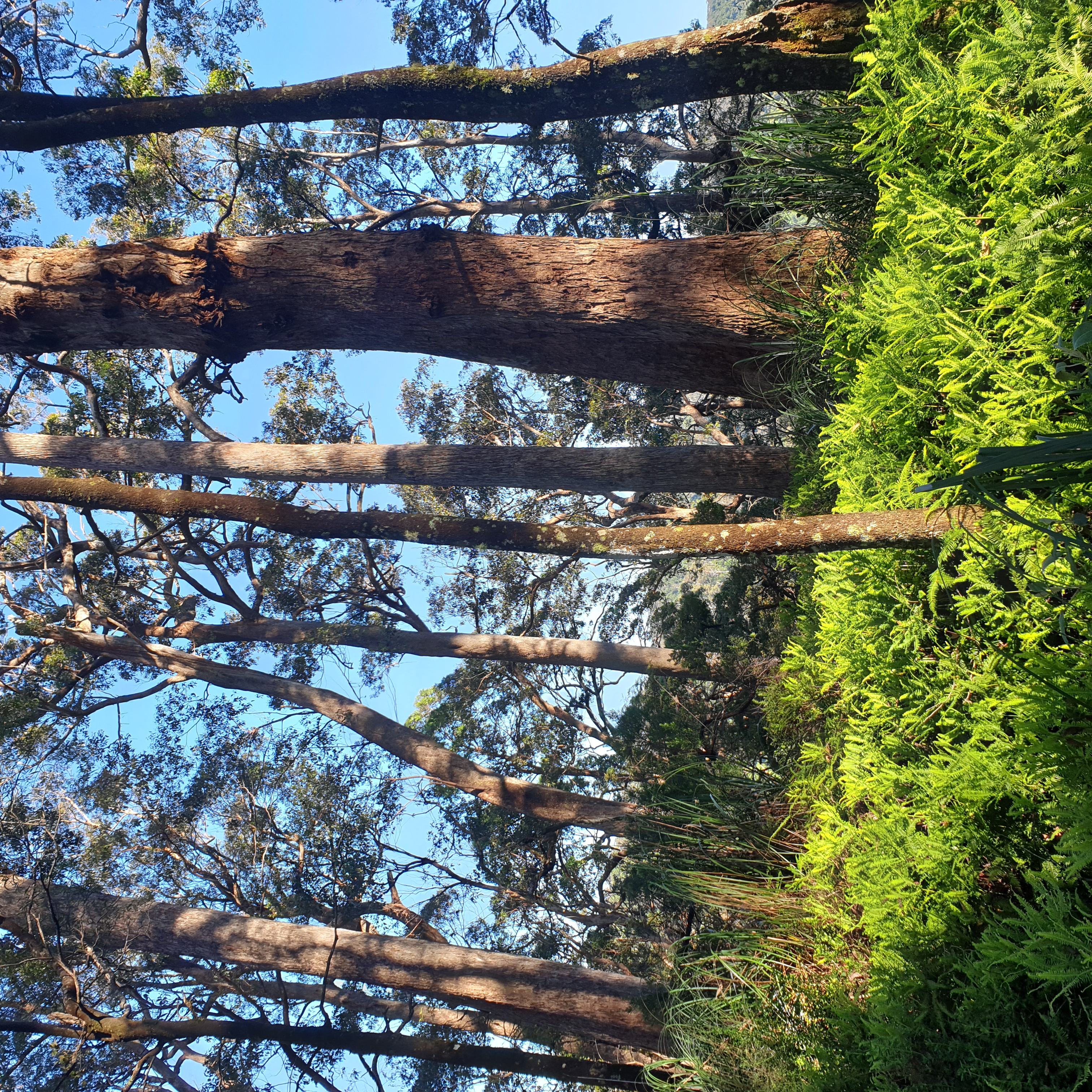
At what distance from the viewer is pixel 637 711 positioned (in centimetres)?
812

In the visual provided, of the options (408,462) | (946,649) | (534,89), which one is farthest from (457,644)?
(946,649)

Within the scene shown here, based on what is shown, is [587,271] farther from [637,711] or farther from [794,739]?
[637,711]

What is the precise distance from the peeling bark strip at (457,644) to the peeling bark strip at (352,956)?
2.83 meters

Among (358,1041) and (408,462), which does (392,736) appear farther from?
(408,462)

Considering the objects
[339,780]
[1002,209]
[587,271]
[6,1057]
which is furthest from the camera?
[339,780]

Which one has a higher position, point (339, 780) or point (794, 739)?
point (339, 780)

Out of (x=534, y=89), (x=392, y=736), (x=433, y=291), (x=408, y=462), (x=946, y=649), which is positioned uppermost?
(x=534, y=89)

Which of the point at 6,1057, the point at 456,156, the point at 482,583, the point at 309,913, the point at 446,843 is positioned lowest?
the point at 6,1057

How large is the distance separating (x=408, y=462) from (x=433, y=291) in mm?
1228

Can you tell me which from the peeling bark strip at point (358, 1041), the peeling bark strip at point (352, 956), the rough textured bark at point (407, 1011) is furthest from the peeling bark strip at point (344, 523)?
the rough textured bark at point (407, 1011)

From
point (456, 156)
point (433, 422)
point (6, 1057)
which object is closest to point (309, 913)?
point (6, 1057)

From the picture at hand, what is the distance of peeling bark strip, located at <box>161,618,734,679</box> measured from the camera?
26.2 ft

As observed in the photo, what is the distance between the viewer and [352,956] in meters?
6.39

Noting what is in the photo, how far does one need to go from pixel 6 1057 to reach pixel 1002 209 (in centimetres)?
933
